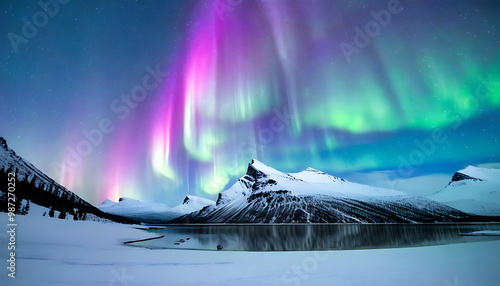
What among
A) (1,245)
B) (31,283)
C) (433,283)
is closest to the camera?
(31,283)

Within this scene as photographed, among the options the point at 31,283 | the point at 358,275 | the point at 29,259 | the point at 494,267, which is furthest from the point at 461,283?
the point at 29,259

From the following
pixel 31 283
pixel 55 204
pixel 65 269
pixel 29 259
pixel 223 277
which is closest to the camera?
pixel 31 283

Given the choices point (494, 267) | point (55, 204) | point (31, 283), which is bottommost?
point (494, 267)

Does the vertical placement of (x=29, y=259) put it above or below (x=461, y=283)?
above

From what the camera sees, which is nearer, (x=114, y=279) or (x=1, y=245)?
(x=114, y=279)

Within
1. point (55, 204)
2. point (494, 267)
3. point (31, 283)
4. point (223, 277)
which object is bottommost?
point (494, 267)

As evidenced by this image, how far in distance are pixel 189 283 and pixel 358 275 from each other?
10211 mm

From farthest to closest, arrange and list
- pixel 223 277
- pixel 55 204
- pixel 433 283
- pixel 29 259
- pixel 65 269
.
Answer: pixel 55 204 < pixel 29 259 < pixel 65 269 < pixel 223 277 < pixel 433 283

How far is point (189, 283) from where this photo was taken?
14.7 meters

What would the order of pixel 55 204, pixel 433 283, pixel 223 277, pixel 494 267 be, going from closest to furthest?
pixel 433 283 → pixel 223 277 → pixel 494 267 → pixel 55 204

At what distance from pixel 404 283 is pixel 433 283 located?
60.6 inches

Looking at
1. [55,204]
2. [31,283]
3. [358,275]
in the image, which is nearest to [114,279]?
[31,283]

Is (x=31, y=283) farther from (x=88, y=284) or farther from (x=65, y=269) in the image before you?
(x=65, y=269)

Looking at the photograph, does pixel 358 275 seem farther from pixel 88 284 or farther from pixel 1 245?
pixel 1 245
